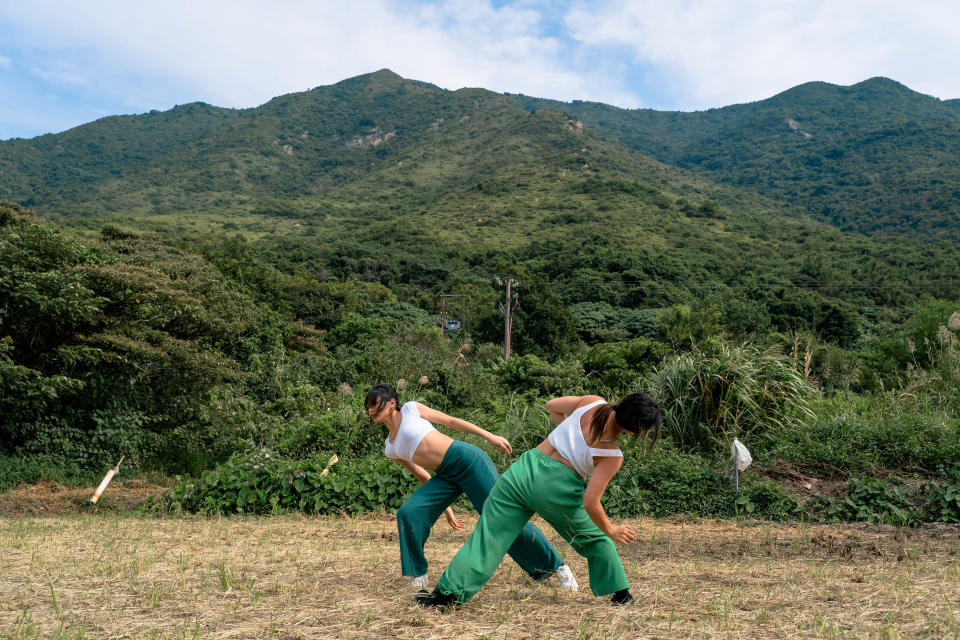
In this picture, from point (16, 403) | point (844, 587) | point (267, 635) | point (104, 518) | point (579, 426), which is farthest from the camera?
point (16, 403)

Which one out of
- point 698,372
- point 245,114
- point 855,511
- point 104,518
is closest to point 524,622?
point 855,511

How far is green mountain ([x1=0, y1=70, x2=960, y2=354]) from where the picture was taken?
5269cm

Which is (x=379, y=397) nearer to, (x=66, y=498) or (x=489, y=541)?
(x=489, y=541)

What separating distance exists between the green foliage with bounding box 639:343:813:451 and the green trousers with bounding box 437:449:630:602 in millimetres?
5078

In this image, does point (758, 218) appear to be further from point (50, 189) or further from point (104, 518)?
point (50, 189)

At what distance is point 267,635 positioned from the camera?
3.35m

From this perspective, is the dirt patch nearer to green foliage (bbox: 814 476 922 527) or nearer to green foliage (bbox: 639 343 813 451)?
green foliage (bbox: 639 343 813 451)

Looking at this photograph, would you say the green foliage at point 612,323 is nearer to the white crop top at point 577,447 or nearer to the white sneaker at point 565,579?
the white sneaker at point 565,579

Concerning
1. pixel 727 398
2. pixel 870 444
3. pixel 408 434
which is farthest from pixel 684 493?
pixel 408 434

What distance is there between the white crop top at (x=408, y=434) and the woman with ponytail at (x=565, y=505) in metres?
0.75

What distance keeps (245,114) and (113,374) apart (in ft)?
573

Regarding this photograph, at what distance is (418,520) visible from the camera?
441 centimetres

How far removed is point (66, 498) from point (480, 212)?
264 ft

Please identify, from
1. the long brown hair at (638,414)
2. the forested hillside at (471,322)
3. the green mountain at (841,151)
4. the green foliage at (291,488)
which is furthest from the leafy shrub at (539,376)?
the green mountain at (841,151)
